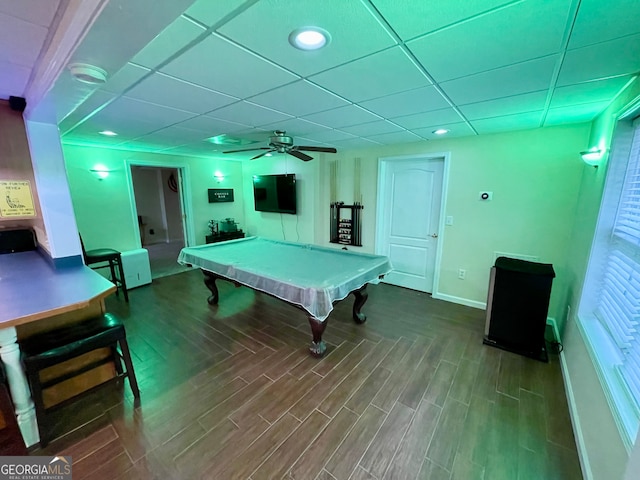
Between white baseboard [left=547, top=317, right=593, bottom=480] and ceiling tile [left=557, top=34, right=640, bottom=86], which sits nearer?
ceiling tile [left=557, top=34, right=640, bottom=86]

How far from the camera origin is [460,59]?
1.38m

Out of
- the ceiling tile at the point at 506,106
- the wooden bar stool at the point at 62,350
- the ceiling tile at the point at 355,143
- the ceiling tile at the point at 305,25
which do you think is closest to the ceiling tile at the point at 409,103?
the ceiling tile at the point at 506,106

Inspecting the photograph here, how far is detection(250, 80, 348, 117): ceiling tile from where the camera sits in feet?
5.83

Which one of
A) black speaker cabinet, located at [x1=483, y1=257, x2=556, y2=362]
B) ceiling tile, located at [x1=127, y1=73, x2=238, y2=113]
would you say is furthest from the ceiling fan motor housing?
black speaker cabinet, located at [x1=483, y1=257, x2=556, y2=362]

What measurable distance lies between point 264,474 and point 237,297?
2.59 meters

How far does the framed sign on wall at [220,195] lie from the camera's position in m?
5.58

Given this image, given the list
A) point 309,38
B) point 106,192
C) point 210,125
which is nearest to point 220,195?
point 106,192

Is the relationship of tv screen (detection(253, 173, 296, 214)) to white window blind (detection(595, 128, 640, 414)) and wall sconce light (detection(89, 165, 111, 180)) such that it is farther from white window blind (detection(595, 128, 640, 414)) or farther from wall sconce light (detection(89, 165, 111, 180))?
white window blind (detection(595, 128, 640, 414))

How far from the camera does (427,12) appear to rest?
1.03 metres

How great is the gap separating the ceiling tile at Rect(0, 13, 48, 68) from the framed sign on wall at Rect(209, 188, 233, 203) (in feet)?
13.7

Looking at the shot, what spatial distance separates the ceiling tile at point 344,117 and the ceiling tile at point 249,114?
0.34 meters

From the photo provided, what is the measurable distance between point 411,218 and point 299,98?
2.70m

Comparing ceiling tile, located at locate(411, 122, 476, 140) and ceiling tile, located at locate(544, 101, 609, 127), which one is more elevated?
ceiling tile, located at locate(411, 122, 476, 140)

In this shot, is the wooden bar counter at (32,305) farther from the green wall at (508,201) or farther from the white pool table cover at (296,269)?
the green wall at (508,201)
